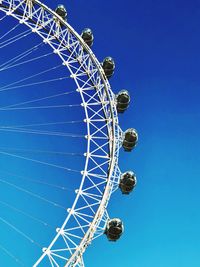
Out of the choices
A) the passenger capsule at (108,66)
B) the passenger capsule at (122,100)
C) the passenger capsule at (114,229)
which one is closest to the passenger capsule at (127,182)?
the passenger capsule at (114,229)

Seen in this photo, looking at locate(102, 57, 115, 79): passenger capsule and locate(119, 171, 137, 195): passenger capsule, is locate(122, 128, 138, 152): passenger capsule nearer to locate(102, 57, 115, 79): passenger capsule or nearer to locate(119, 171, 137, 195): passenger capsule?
locate(119, 171, 137, 195): passenger capsule

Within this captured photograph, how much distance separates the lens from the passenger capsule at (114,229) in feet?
56.1

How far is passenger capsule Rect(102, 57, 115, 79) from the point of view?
22.0 metres

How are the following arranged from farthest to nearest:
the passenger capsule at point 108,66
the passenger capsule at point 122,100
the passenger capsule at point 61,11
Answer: the passenger capsule at point 61,11 < the passenger capsule at point 108,66 < the passenger capsule at point 122,100

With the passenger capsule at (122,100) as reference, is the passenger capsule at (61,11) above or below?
above

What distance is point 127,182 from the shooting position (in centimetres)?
1823

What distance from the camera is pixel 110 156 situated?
720 inches

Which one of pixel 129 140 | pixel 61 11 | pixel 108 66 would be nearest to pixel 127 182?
pixel 129 140

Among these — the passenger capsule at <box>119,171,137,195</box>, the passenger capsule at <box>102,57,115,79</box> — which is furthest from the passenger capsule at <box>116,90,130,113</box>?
the passenger capsule at <box>119,171,137,195</box>

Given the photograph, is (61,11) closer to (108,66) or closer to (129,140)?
(108,66)

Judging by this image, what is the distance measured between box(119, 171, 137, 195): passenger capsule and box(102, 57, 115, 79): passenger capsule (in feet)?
18.5

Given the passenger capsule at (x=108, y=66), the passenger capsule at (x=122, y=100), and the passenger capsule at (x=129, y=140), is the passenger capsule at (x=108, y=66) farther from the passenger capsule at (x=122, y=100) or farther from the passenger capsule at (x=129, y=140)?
the passenger capsule at (x=129, y=140)

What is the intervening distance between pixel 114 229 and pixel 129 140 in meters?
3.86

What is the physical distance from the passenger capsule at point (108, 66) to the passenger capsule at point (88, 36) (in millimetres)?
1279
